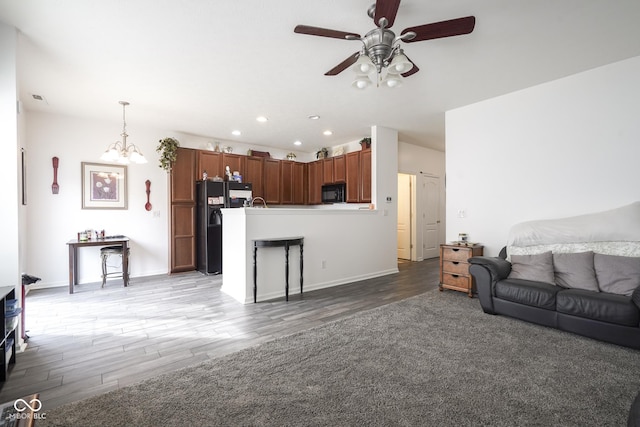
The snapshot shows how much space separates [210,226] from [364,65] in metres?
4.37

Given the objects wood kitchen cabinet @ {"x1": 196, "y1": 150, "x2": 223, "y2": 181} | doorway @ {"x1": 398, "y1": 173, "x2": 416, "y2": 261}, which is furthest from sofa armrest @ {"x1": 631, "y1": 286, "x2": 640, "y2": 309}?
A: wood kitchen cabinet @ {"x1": 196, "y1": 150, "x2": 223, "y2": 181}

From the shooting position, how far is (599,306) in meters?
2.50

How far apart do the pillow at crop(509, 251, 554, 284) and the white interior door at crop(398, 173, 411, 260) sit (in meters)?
3.72

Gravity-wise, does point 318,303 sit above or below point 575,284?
below

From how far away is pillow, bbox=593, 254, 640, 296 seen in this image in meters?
2.58

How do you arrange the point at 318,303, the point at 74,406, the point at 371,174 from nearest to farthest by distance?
the point at 74,406
the point at 318,303
the point at 371,174

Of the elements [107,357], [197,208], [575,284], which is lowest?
[107,357]

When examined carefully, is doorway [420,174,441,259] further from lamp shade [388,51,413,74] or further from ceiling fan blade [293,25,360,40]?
ceiling fan blade [293,25,360,40]

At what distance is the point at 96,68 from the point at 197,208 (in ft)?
10.2

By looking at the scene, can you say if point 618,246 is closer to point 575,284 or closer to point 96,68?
point 575,284

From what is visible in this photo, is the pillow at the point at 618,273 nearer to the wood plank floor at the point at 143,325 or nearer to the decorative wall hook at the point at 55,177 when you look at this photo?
the wood plank floor at the point at 143,325

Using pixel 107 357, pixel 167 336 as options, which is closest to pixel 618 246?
pixel 167 336

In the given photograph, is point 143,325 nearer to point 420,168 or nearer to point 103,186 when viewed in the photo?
point 103,186

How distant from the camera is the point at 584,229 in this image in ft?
10.3
